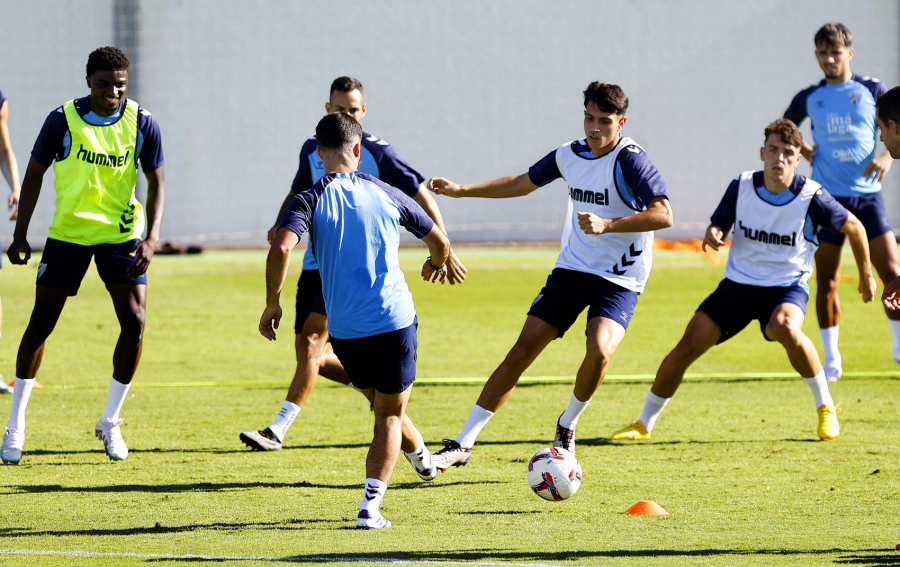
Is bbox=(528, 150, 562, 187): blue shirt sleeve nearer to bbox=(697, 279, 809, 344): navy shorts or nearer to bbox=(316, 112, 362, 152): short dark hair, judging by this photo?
bbox=(697, 279, 809, 344): navy shorts

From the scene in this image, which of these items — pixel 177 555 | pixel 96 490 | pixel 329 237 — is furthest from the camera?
pixel 96 490

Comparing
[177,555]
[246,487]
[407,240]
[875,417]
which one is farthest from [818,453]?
[407,240]

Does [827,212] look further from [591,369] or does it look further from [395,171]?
[395,171]

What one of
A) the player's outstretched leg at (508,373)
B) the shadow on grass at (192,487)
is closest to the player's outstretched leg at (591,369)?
the player's outstretched leg at (508,373)

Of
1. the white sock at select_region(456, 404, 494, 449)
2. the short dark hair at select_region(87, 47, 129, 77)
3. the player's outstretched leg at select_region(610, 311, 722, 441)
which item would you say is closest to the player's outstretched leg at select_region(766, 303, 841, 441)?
the player's outstretched leg at select_region(610, 311, 722, 441)

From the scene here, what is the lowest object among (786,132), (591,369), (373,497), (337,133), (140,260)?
(373,497)

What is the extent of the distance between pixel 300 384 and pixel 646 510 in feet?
8.41

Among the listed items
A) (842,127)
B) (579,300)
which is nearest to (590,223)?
(579,300)

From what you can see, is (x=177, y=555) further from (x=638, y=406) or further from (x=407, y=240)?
(x=407, y=240)

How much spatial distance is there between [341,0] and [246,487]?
18783 millimetres

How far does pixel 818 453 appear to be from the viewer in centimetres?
645

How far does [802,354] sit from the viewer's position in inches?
270

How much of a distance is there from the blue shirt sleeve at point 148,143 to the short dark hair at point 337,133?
1.99 meters

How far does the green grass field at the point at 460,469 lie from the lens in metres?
4.40
